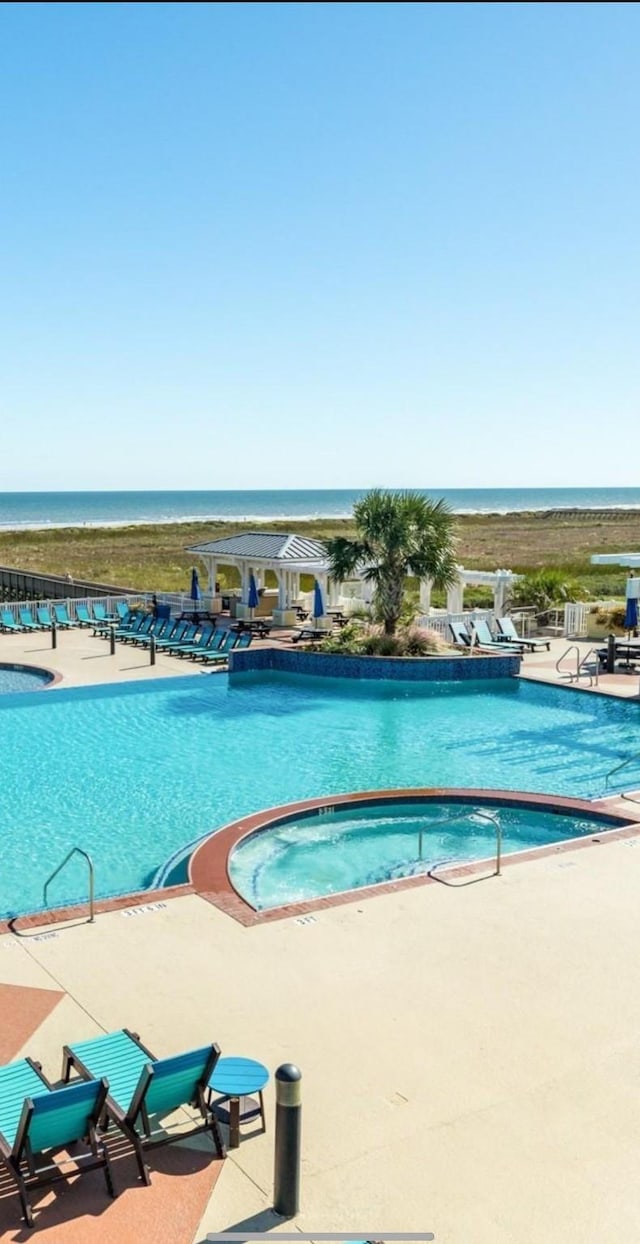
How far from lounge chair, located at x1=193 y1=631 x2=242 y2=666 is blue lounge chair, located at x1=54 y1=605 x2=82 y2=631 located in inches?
201

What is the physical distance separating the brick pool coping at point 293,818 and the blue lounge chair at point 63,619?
1497 cm

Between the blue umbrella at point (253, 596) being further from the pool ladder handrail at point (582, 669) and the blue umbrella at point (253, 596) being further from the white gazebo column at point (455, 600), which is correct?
the pool ladder handrail at point (582, 669)

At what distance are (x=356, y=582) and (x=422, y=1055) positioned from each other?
2255 cm

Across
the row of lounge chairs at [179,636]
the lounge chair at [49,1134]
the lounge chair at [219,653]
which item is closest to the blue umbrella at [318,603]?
the row of lounge chairs at [179,636]

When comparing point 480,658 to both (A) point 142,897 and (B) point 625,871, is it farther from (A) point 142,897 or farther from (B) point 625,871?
(A) point 142,897

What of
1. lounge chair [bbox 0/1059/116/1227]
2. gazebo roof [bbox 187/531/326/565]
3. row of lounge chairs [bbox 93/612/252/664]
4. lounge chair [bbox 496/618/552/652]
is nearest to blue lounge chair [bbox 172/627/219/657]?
row of lounge chairs [bbox 93/612/252/664]

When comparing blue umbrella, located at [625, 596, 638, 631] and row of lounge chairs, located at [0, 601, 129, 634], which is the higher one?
blue umbrella, located at [625, 596, 638, 631]

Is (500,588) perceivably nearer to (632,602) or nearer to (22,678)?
(632,602)

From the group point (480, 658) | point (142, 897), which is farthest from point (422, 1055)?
point (480, 658)

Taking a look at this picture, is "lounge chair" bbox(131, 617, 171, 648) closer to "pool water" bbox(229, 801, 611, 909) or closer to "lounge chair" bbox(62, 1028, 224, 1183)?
"pool water" bbox(229, 801, 611, 909)

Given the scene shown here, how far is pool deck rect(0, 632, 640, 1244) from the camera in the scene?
4.46 meters

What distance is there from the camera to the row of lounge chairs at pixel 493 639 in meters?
21.5

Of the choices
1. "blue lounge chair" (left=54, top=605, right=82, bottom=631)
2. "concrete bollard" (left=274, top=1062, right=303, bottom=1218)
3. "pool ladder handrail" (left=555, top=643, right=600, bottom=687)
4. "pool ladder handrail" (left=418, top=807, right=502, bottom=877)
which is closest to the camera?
"concrete bollard" (left=274, top=1062, right=303, bottom=1218)

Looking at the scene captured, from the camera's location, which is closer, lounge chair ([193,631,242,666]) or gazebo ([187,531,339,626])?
lounge chair ([193,631,242,666])
